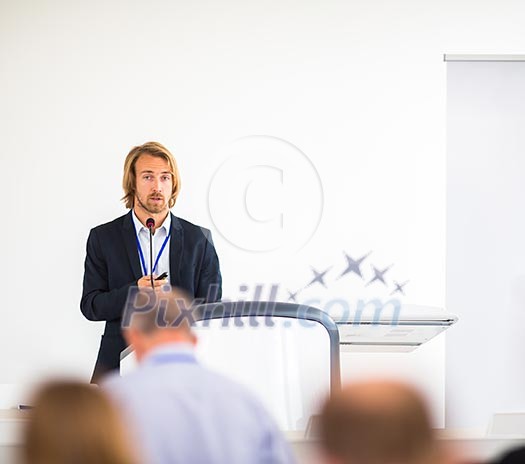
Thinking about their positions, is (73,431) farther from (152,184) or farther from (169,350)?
(152,184)

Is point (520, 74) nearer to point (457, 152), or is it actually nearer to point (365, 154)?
point (457, 152)

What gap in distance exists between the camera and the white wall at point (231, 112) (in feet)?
19.0

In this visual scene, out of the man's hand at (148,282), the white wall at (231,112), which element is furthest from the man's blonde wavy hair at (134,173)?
the white wall at (231,112)

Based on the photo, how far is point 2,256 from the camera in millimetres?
5777

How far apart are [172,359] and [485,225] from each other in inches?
163

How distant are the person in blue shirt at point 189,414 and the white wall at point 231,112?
151 inches

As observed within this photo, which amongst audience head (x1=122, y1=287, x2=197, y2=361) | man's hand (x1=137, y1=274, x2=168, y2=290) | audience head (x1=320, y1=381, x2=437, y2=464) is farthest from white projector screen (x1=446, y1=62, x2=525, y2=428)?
audience head (x1=320, y1=381, x2=437, y2=464)

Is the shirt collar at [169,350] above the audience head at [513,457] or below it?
above

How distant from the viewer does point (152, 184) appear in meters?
4.83

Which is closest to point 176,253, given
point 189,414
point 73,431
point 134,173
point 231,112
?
point 134,173

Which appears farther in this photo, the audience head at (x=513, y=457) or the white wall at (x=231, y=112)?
the white wall at (x=231, y=112)

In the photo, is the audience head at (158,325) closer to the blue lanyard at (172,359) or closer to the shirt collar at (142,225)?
the blue lanyard at (172,359)

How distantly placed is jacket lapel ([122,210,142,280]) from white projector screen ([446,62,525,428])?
6.13 ft

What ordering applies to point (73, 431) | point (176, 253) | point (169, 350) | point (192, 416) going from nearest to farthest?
1. point (73, 431)
2. point (192, 416)
3. point (169, 350)
4. point (176, 253)
